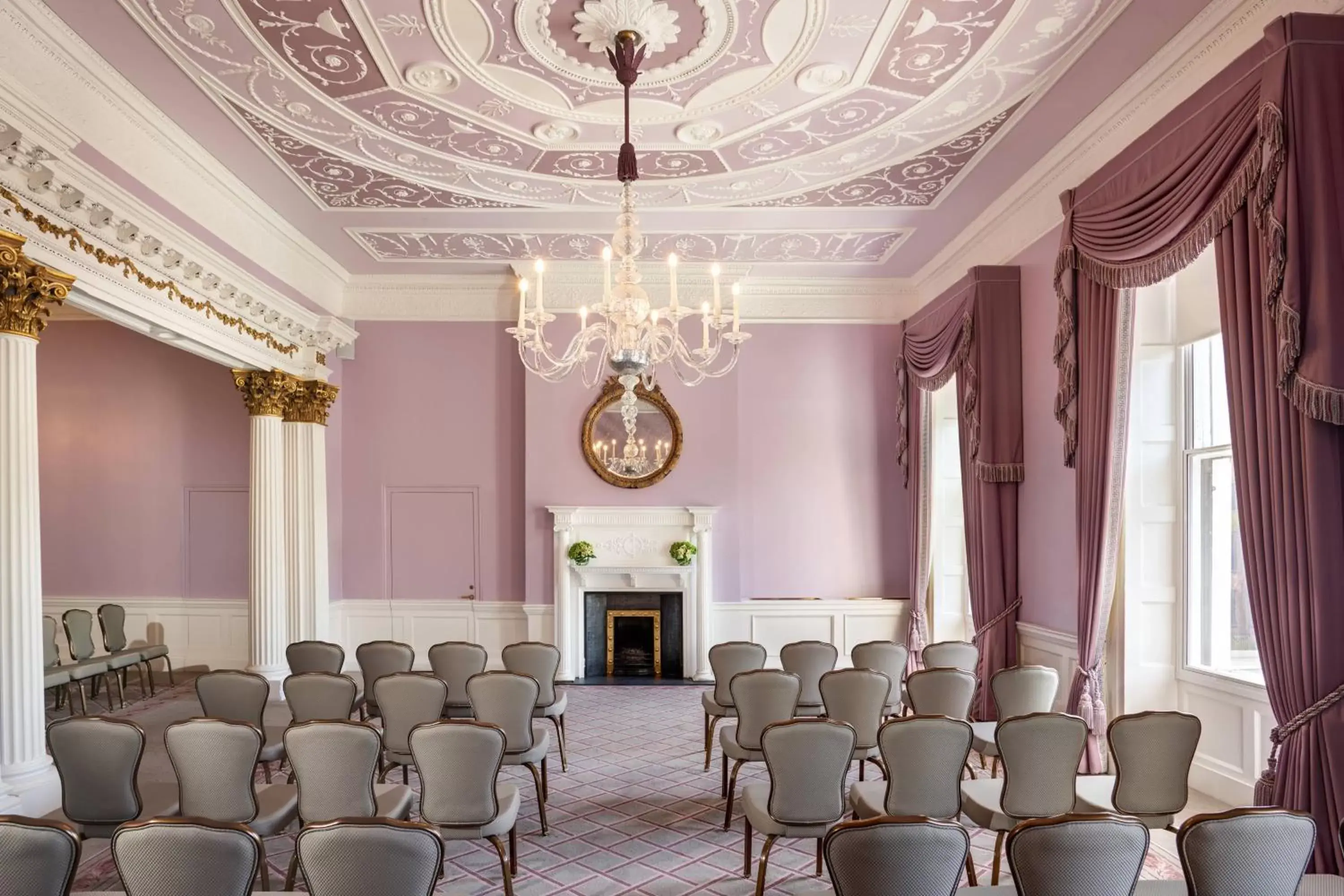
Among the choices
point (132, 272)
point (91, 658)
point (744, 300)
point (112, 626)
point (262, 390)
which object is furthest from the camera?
point (744, 300)

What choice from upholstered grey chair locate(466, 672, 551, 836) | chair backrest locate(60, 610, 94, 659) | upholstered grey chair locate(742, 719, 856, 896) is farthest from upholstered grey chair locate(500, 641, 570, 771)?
chair backrest locate(60, 610, 94, 659)

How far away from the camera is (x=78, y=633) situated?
874 cm

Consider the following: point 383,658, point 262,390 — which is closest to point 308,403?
point 262,390

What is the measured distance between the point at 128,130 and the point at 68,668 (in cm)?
519

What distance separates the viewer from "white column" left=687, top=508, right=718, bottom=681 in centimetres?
950

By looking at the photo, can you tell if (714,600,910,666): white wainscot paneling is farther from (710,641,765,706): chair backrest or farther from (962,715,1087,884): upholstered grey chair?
(962,715,1087,884): upholstered grey chair

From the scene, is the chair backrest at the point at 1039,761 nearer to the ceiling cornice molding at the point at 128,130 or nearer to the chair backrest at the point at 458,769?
the chair backrest at the point at 458,769

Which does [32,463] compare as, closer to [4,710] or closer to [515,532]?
[4,710]

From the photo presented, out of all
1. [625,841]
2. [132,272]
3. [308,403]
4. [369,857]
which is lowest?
[625,841]

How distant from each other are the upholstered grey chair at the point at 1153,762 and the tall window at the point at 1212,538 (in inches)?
80.9

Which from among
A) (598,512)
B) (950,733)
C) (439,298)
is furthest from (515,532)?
(950,733)

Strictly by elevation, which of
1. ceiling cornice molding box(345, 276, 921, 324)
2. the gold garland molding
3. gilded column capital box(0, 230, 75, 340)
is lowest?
gilded column capital box(0, 230, 75, 340)

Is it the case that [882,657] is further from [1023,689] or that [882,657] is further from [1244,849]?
[1244,849]

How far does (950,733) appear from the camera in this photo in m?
3.82
